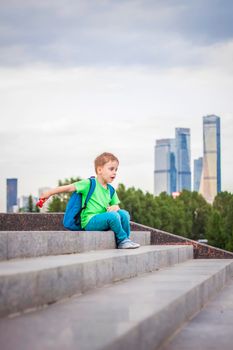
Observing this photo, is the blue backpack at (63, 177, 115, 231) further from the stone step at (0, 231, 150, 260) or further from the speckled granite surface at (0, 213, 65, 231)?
the speckled granite surface at (0, 213, 65, 231)

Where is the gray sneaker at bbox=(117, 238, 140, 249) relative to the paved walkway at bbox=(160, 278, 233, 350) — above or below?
above

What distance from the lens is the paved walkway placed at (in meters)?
4.19

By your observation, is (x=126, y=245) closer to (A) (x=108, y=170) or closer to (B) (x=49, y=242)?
(A) (x=108, y=170)

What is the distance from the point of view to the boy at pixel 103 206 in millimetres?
8469

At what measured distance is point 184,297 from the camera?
4980 millimetres

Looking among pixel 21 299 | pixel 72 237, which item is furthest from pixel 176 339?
pixel 72 237

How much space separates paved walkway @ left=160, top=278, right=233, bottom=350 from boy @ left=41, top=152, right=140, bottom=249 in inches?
97.3

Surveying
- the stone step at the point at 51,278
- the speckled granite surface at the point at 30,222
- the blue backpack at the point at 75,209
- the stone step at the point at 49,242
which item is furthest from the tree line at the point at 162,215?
the stone step at the point at 51,278

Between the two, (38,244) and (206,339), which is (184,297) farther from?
(38,244)

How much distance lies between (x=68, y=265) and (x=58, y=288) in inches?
10.0

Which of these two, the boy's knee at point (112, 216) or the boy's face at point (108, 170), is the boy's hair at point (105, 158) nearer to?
the boy's face at point (108, 170)

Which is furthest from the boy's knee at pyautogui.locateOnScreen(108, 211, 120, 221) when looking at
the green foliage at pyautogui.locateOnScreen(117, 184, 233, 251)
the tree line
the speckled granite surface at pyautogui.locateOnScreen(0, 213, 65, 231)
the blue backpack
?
the green foliage at pyautogui.locateOnScreen(117, 184, 233, 251)

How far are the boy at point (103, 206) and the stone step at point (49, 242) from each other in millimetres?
213

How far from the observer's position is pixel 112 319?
11.7ft
